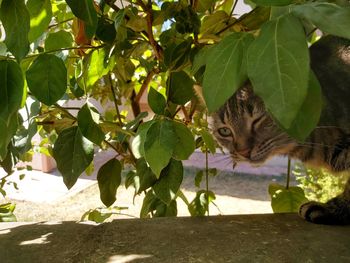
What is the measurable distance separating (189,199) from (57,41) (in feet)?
8.69

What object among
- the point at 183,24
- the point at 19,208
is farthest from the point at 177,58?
the point at 19,208

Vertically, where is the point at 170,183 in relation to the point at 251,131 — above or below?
below

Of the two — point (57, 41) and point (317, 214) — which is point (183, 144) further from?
point (317, 214)

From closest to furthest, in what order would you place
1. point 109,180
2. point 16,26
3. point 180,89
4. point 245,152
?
point 16,26 < point 180,89 < point 109,180 < point 245,152

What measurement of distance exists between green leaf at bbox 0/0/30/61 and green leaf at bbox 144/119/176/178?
248 mm

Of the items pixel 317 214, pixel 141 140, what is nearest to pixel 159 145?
pixel 141 140

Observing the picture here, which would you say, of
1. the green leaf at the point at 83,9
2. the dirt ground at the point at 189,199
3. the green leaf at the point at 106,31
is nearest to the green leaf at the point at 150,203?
the green leaf at the point at 106,31

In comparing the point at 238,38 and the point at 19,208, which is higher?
the point at 238,38

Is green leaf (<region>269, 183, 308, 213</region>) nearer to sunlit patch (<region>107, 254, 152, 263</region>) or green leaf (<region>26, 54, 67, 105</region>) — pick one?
sunlit patch (<region>107, 254, 152, 263</region>)

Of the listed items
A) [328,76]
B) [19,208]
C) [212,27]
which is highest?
[212,27]

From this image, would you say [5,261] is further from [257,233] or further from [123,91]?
[123,91]

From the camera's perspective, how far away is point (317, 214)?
1.13 meters

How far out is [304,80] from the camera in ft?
1.36

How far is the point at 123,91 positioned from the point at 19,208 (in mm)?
2233
